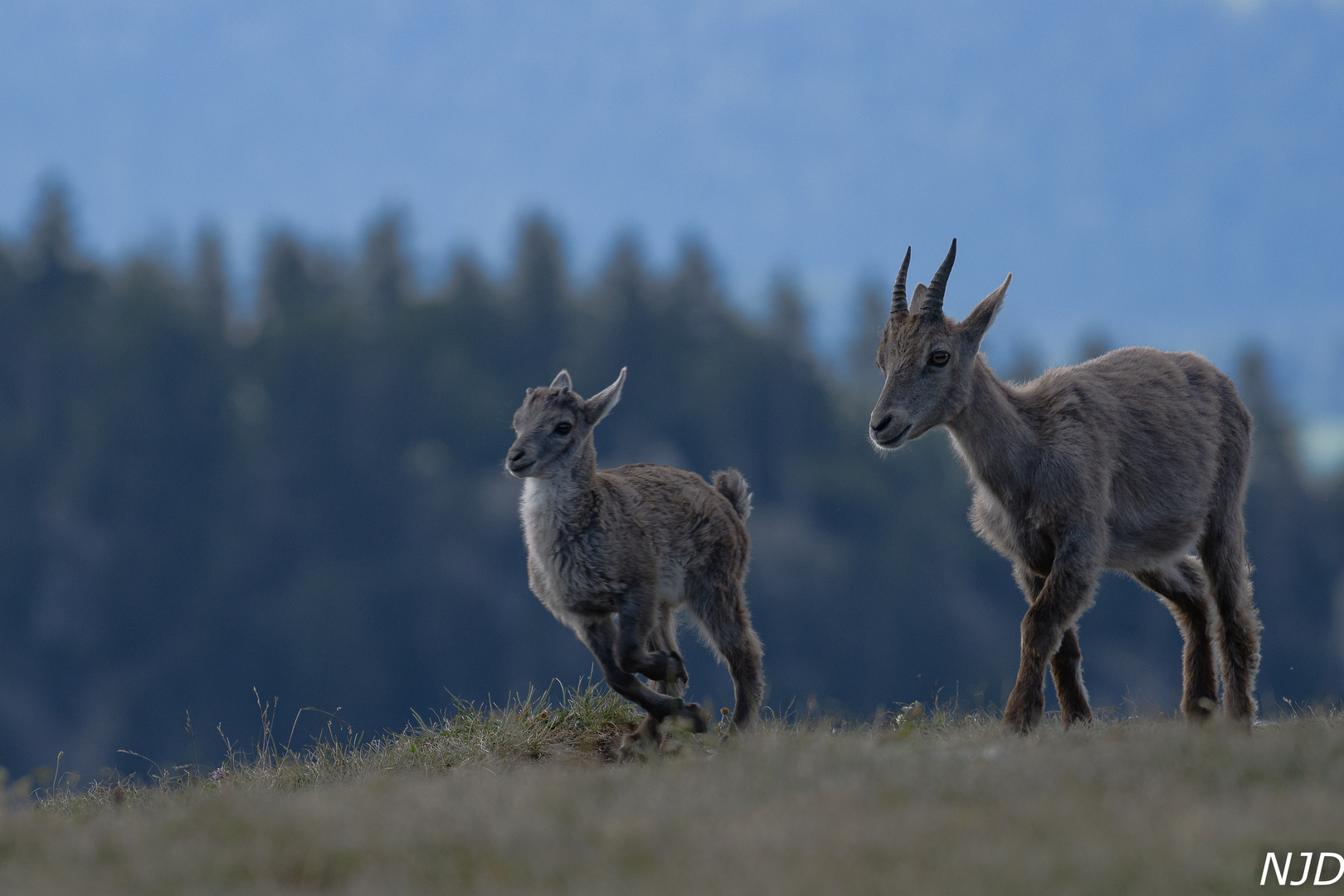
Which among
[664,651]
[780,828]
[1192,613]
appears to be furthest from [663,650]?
[780,828]

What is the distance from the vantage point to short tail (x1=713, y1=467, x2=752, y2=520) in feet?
32.1

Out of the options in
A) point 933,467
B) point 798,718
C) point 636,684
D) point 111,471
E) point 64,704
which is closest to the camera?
point 636,684

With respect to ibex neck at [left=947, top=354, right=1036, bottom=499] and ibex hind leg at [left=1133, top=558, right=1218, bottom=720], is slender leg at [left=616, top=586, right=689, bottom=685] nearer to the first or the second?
ibex neck at [left=947, top=354, right=1036, bottom=499]

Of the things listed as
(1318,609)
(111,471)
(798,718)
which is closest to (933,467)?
(1318,609)

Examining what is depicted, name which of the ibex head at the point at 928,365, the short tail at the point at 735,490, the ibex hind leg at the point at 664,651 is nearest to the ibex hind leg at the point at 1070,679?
the ibex head at the point at 928,365

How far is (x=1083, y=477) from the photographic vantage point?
8133mm

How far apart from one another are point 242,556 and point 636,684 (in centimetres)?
10523

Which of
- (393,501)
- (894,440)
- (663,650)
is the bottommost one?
(393,501)

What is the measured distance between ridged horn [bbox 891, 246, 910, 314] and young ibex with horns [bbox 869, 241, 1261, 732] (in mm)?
11

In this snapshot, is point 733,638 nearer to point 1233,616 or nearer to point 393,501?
point 1233,616

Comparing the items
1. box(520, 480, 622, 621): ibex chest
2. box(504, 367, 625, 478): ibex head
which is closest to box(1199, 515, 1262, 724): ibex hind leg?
box(520, 480, 622, 621): ibex chest

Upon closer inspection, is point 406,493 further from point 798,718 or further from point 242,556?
point 798,718

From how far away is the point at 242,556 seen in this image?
353ft

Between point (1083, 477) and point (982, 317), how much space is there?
3.78 feet
